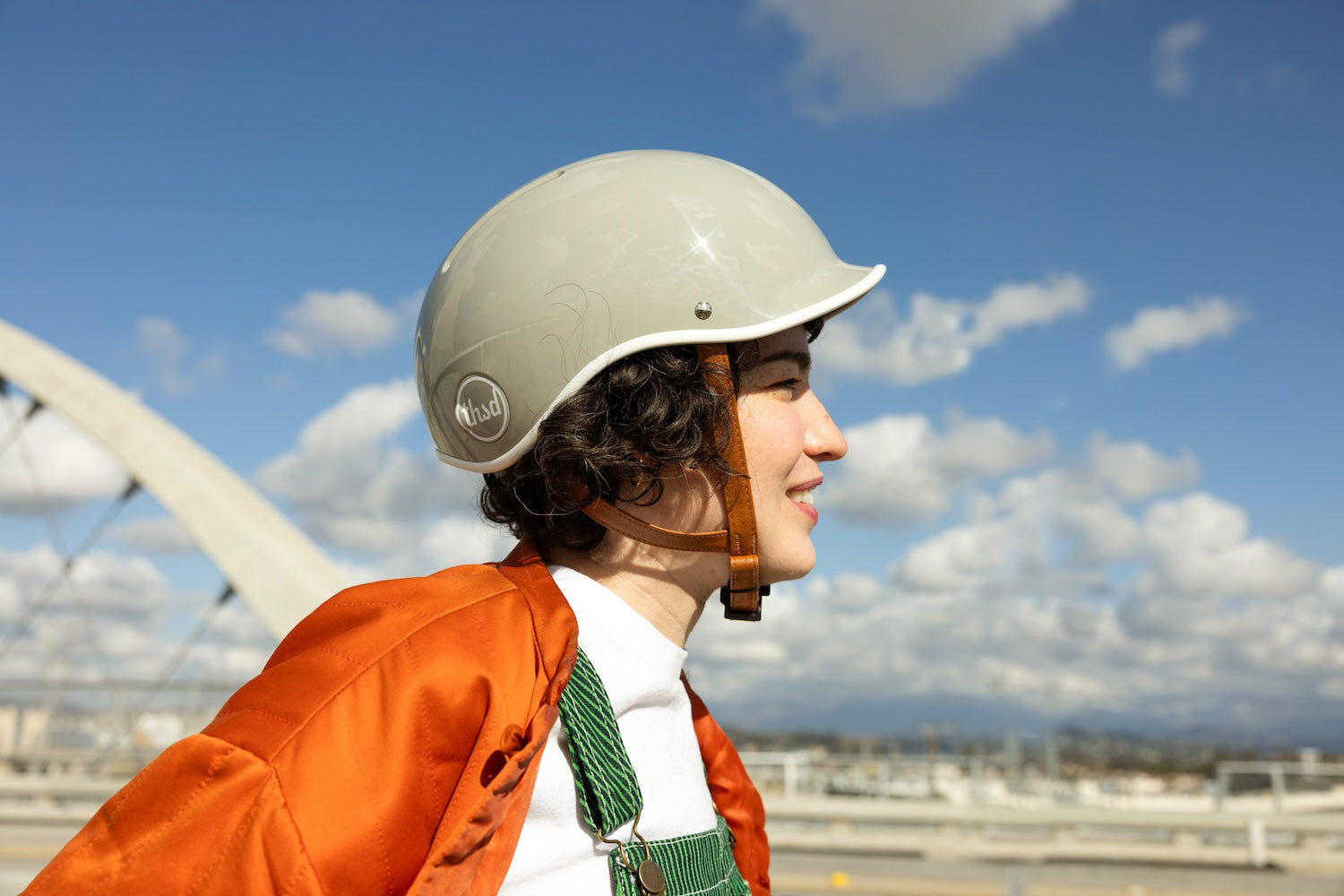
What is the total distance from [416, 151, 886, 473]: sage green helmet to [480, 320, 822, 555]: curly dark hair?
1.3 inches

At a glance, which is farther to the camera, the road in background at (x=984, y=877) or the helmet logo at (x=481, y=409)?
the road in background at (x=984, y=877)

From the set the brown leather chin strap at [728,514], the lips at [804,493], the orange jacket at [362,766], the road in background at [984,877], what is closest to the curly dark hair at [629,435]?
the brown leather chin strap at [728,514]

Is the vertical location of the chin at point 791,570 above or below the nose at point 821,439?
below

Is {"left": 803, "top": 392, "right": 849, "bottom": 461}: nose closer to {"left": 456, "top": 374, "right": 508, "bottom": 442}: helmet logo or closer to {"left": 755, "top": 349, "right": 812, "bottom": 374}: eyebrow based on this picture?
{"left": 755, "top": 349, "right": 812, "bottom": 374}: eyebrow

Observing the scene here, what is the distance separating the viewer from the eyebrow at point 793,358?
6.09 feet

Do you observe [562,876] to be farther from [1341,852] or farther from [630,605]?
[1341,852]

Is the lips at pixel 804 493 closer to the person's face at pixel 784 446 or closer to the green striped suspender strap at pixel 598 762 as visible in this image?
the person's face at pixel 784 446

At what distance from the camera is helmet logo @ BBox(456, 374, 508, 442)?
1844mm

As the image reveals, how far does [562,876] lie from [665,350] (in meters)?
0.85

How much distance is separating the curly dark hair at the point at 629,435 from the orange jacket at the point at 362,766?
0.30m

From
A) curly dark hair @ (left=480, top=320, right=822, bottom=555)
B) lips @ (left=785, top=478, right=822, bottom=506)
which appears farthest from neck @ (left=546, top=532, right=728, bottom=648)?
lips @ (left=785, top=478, right=822, bottom=506)

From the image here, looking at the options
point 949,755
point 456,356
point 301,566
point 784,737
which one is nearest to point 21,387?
point 301,566

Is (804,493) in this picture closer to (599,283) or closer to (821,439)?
(821,439)

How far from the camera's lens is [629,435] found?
1749mm
